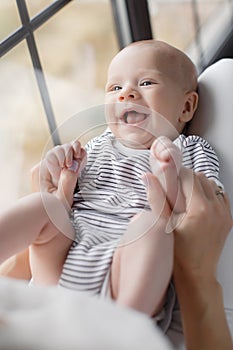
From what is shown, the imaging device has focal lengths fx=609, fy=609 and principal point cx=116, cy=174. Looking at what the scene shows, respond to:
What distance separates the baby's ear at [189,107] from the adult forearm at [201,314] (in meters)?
0.39

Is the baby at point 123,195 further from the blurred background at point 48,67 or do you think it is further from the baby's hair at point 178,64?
the blurred background at point 48,67

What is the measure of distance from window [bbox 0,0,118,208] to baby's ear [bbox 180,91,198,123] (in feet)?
1.46

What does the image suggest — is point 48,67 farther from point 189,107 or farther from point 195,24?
point 195,24

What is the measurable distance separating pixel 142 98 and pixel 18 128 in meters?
0.74

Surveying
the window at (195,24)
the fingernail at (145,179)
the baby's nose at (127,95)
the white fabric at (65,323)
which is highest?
the white fabric at (65,323)

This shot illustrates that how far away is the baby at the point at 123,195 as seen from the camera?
867mm

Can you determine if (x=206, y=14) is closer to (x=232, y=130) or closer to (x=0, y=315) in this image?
(x=232, y=130)

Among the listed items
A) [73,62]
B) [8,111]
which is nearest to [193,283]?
[8,111]

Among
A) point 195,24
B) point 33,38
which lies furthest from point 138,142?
point 195,24

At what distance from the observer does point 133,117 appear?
108cm

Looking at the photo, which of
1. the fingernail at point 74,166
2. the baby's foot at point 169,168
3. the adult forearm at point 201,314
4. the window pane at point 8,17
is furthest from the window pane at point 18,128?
the adult forearm at point 201,314

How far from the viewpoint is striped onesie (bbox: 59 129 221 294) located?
901 mm

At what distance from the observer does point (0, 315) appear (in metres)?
0.56

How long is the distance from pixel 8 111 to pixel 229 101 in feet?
2.42
